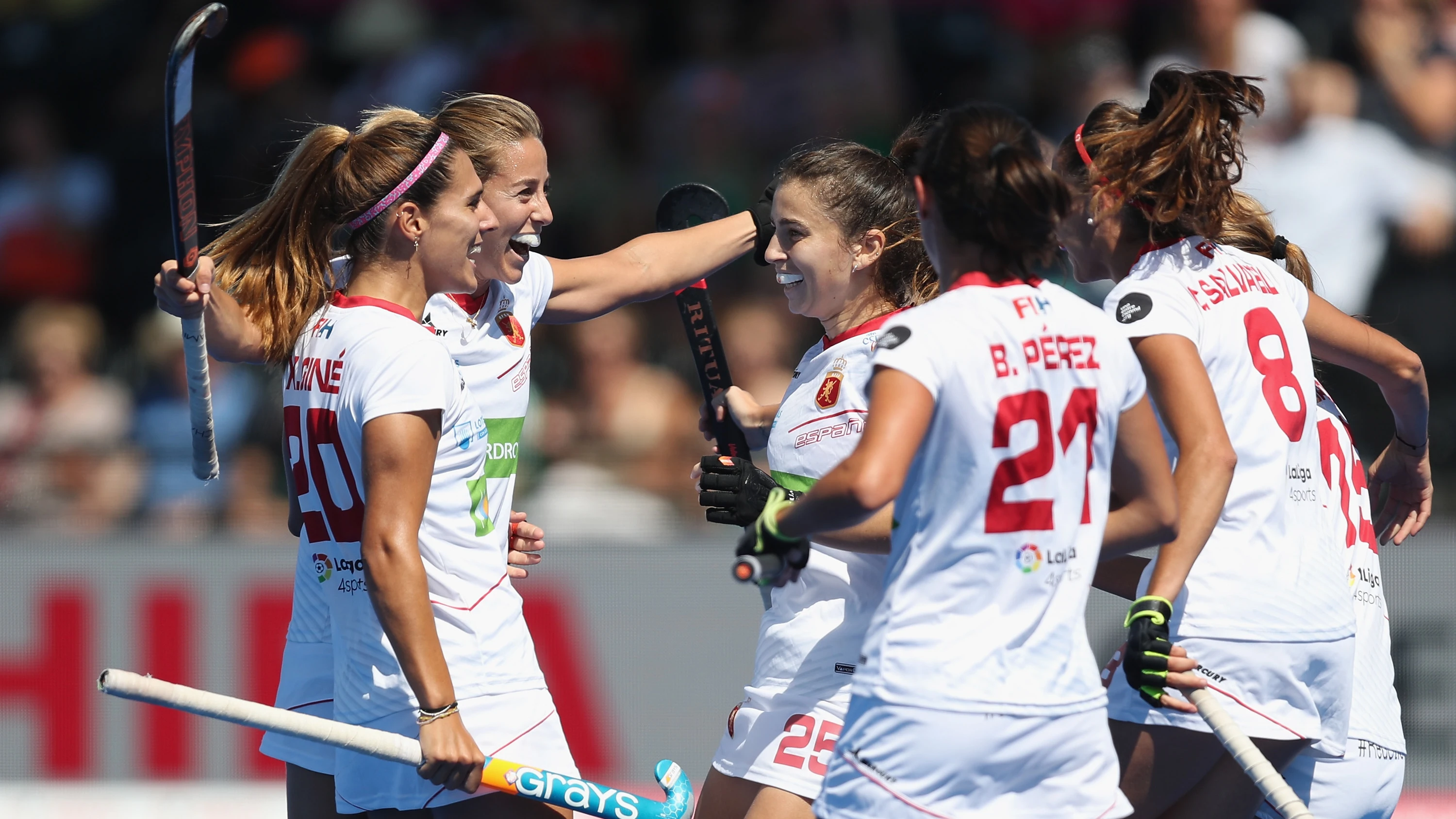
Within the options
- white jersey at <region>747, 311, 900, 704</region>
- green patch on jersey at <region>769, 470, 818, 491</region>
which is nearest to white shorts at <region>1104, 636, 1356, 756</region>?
white jersey at <region>747, 311, 900, 704</region>

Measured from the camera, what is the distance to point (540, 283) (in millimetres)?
4215

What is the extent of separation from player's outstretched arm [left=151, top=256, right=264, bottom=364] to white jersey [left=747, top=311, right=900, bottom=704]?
1.23 meters

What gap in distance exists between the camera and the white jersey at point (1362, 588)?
381cm

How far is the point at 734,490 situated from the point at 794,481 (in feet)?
0.47

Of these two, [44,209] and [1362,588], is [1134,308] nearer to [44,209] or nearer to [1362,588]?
[1362,588]

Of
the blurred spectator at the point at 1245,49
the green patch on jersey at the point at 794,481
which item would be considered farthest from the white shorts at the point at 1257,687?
the blurred spectator at the point at 1245,49

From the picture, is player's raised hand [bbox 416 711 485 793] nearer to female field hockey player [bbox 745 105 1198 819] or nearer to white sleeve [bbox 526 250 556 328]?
female field hockey player [bbox 745 105 1198 819]

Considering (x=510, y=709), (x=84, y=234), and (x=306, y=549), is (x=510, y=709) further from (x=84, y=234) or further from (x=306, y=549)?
(x=84, y=234)

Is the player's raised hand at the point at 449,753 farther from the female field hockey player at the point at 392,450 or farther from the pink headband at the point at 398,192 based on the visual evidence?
the pink headband at the point at 398,192

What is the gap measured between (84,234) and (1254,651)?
7.77 metres

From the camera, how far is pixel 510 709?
11.6ft

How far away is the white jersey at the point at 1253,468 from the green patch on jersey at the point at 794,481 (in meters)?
0.77

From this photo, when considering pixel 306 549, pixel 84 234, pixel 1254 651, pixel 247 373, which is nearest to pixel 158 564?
pixel 247 373

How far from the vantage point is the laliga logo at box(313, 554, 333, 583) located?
355 centimetres
